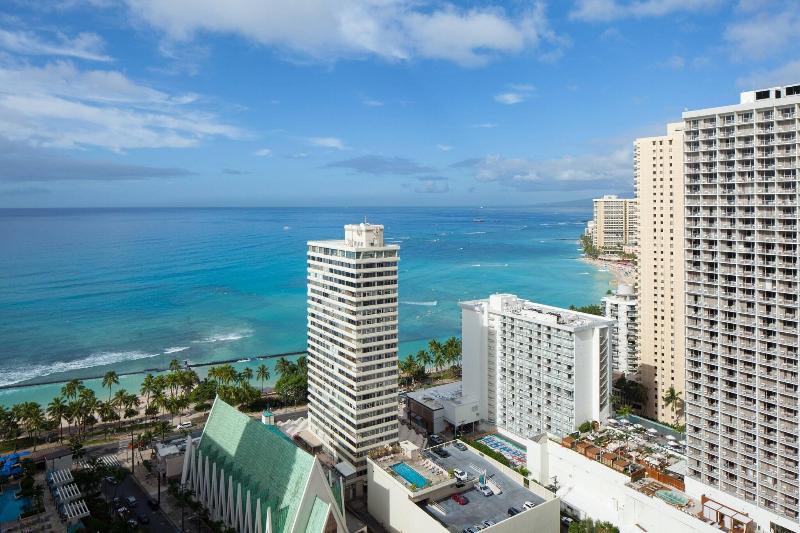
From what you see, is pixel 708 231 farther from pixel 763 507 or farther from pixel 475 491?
pixel 475 491

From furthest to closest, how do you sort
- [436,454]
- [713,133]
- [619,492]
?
[436,454] → [619,492] → [713,133]

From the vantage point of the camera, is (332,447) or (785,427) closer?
(785,427)

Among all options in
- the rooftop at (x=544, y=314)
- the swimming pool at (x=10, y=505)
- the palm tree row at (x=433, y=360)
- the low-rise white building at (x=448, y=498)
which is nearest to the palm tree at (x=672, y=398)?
the rooftop at (x=544, y=314)

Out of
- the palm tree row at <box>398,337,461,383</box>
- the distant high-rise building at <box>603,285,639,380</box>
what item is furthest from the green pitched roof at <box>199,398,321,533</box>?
the distant high-rise building at <box>603,285,639,380</box>

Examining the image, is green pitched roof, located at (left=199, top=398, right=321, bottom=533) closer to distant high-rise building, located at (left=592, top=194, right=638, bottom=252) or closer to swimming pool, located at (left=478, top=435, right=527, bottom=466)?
swimming pool, located at (left=478, top=435, right=527, bottom=466)

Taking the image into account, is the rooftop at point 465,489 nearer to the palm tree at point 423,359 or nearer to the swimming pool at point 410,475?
the swimming pool at point 410,475

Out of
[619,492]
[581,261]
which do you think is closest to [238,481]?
[619,492]
